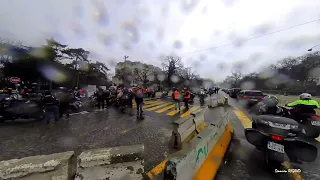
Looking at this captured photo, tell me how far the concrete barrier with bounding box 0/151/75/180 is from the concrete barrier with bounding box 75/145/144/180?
15 cm

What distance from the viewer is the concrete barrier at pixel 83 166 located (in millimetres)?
1784

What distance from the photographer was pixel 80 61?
43.3 meters

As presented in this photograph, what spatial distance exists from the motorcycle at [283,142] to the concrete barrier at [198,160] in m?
1.02

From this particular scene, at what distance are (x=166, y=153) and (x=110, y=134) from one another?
8.91ft

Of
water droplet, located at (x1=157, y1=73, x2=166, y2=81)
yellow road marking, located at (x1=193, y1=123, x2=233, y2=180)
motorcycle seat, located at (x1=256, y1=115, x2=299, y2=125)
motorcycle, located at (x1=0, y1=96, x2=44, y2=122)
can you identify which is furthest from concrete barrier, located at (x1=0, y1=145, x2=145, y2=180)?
water droplet, located at (x1=157, y1=73, x2=166, y2=81)

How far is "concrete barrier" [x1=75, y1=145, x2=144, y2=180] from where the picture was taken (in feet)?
6.37

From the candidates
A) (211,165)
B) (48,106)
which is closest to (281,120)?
(211,165)

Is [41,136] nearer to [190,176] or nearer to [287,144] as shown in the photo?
[190,176]

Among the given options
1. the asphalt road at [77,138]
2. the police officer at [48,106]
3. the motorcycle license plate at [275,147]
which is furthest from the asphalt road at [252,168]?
the police officer at [48,106]

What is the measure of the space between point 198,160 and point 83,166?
180 centimetres

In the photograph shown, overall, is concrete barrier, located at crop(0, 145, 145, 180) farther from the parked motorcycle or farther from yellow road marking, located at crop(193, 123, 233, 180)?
the parked motorcycle

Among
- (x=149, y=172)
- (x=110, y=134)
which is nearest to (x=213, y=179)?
(x=149, y=172)

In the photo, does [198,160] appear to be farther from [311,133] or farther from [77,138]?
[311,133]

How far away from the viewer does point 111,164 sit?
6.52 feet
